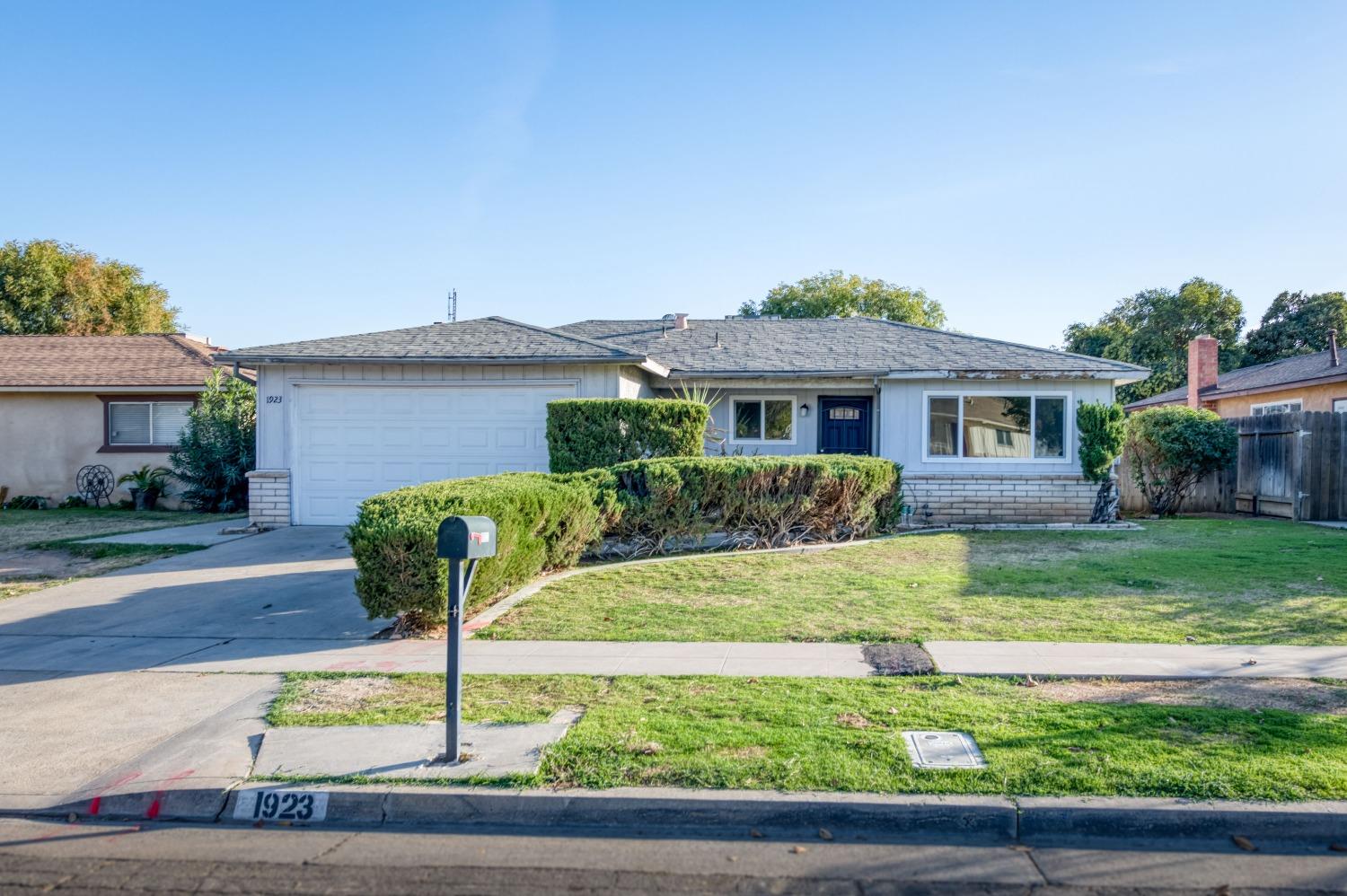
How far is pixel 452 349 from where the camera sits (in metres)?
15.2

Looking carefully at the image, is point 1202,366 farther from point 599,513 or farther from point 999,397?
point 599,513

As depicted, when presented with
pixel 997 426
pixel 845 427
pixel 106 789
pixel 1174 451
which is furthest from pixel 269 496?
pixel 1174 451

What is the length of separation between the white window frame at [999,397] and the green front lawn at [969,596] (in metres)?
3.58

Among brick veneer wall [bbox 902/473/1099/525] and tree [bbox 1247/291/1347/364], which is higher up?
tree [bbox 1247/291/1347/364]

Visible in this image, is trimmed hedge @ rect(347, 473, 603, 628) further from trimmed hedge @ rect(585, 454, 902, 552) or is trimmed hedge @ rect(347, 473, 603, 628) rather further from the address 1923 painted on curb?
the address 1923 painted on curb

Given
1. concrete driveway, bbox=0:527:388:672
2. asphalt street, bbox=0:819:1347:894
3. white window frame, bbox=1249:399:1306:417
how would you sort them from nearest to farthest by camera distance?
asphalt street, bbox=0:819:1347:894 → concrete driveway, bbox=0:527:388:672 → white window frame, bbox=1249:399:1306:417

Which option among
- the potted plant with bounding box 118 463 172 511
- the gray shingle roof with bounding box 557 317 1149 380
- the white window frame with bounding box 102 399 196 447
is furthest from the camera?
the white window frame with bounding box 102 399 196 447

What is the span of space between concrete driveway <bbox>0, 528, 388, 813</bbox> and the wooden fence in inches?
666

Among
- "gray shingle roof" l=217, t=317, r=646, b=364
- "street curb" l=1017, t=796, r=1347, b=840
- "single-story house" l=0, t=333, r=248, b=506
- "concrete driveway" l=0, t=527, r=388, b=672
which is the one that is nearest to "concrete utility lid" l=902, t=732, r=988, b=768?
"street curb" l=1017, t=796, r=1347, b=840

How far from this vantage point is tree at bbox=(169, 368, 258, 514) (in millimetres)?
18328

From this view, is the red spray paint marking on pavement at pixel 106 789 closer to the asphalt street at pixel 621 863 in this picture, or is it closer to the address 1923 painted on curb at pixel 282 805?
the asphalt street at pixel 621 863

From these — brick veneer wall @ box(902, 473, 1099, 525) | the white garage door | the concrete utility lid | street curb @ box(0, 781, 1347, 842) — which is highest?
the white garage door

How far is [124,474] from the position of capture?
1994 centimetres

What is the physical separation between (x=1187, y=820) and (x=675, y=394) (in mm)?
14158
